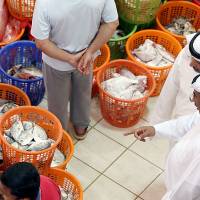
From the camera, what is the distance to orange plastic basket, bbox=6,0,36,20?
3717 millimetres

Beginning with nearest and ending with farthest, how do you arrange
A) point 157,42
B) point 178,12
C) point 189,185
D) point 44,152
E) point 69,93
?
point 189,185 → point 44,152 → point 69,93 → point 157,42 → point 178,12

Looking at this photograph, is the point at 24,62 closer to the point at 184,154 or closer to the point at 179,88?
the point at 179,88

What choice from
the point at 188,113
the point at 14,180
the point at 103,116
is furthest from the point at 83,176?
the point at 14,180

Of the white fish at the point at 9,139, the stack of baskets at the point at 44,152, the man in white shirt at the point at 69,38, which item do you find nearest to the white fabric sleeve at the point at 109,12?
the man in white shirt at the point at 69,38

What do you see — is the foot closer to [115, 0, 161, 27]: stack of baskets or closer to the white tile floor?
the white tile floor

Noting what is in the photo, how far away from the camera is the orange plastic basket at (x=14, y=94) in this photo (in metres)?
3.38

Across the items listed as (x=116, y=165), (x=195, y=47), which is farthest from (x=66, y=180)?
(x=195, y=47)

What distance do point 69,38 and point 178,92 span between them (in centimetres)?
73

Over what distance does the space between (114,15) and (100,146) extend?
109 centimetres

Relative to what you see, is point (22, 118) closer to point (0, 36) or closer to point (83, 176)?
point (83, 176)

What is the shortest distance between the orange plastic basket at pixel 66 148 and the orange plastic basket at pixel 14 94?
0.40 m

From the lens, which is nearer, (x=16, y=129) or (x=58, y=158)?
(x=16, y=129)

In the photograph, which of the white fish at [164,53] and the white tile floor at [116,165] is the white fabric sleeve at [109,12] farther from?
the white fish at [164,53]

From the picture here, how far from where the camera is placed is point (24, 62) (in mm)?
3865
